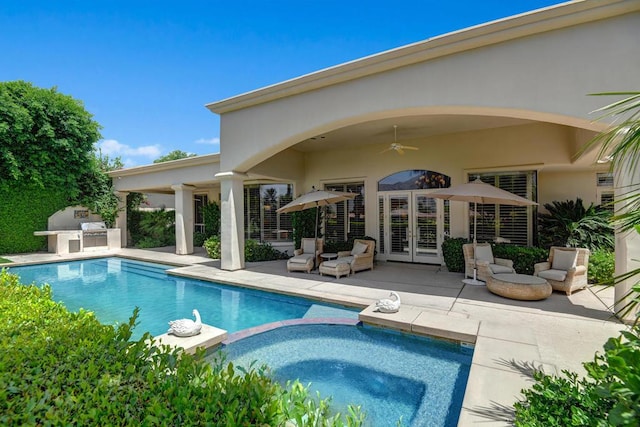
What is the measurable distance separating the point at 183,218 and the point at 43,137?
7914 mm

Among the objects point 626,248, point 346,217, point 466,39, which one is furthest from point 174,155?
point 626,248

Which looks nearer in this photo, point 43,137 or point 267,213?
point 43,137

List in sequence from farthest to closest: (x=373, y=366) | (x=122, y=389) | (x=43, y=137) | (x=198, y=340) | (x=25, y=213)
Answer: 1. (x=25, y=213)
2. (x=43, y=137)
3. (x=198, y=340)
4. (x=373, y=366)
5. (x=122, y=389)

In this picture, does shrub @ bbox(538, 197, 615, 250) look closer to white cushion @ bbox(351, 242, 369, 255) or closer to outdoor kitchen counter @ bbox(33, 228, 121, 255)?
white cushion @ bbox(351, 242, 369, 255)

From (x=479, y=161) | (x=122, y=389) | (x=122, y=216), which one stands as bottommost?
(x=122, y=389)

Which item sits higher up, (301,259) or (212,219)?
(212,219)

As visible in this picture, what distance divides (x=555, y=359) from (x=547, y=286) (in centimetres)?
335

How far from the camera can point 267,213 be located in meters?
15.4

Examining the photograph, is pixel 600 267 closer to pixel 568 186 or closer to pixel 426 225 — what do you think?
pixel 568 186

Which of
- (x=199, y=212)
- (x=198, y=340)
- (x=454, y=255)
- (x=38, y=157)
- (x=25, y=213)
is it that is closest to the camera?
(x=198, y=340)

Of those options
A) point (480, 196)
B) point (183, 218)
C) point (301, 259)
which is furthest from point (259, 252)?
point (480, 196)

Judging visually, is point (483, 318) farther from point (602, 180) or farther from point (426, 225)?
point (602, 180)

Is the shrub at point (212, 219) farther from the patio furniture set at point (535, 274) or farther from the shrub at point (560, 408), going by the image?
the shrub at point (560, 408)

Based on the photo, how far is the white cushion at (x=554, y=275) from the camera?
754cm
